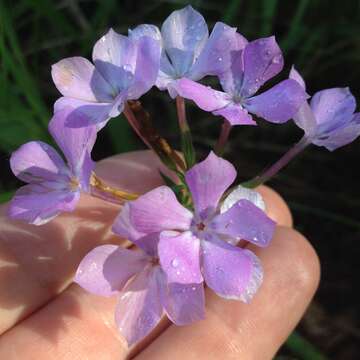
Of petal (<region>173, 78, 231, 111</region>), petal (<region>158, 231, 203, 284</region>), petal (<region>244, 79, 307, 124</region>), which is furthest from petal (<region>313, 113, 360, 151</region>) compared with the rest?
petal (<region>158, 231, 203, 284</region>)

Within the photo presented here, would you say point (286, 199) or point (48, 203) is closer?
point (48, 203)

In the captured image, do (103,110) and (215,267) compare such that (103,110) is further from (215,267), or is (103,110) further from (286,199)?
(286,199)

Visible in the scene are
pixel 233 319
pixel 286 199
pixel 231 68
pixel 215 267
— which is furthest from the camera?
pixel 286 199

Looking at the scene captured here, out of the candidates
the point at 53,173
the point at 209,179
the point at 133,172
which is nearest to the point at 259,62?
the point at 209,179

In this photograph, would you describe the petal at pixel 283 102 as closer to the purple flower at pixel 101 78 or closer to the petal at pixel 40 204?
the purple flower at pixel 101 78

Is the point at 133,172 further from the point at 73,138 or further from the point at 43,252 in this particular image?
the point at 73,138

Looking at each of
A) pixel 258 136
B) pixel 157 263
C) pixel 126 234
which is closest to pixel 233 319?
pixel 157 263

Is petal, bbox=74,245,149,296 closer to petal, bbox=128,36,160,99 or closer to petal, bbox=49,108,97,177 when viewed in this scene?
petal, bbox=49,108,97,177
